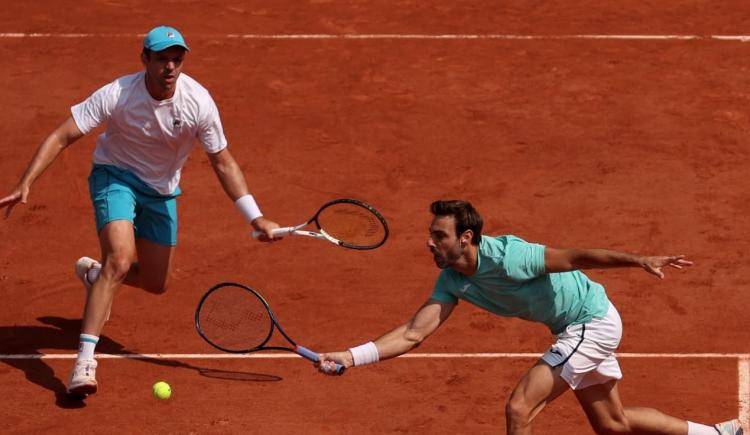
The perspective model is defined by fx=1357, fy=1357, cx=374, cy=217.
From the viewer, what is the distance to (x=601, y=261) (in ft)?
25.3

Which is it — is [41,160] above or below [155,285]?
above

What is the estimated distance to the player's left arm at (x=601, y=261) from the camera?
754 centimetres

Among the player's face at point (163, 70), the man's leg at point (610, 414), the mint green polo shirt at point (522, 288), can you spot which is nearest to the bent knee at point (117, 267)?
the player's face at point (163, 70)

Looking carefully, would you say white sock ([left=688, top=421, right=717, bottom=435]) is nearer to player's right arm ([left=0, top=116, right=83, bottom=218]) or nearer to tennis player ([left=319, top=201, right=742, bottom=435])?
tennis player ([left=319, top=201, right=742, bottom=435])

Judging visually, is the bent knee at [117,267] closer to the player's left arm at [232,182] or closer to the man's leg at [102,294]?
the man's leg at [102,294]

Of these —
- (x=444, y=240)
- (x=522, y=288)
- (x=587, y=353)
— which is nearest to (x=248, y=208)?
(x=444, y=240)

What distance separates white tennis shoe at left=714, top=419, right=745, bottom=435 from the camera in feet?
28.2

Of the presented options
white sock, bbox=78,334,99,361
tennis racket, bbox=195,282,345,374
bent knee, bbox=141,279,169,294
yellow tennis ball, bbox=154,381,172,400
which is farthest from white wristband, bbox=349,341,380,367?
bent knee, bbox=141,279,169,294

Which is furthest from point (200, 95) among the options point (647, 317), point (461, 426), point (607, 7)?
point (607, 7)

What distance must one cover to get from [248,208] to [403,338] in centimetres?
180

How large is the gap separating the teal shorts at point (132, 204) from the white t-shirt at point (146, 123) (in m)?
0.07

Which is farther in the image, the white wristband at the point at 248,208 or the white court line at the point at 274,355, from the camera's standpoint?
the white court line at the point at 274,355

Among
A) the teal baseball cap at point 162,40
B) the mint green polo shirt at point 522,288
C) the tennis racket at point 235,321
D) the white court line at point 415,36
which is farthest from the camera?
the white court line at point 415,36

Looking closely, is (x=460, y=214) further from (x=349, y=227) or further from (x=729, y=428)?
(x=729, y=428)
